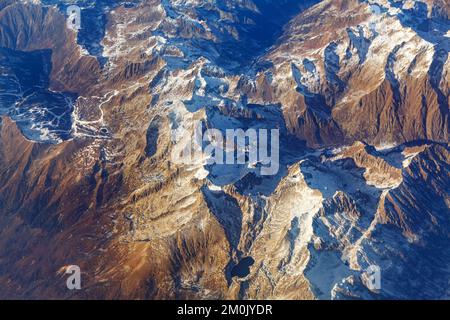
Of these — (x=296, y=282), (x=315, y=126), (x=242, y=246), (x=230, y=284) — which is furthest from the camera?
(x=315, y=126)

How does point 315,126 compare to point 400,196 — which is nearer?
point 400,196

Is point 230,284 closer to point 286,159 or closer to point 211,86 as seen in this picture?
point 286,159

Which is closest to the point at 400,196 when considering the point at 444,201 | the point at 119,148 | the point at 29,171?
the point at 444,201

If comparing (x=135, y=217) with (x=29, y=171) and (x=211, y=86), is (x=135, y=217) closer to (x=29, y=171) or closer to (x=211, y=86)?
(x=29, y=171)

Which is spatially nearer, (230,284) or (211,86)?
(230,284)

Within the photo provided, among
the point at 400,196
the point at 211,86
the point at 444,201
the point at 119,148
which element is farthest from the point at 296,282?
the point at 211,86
